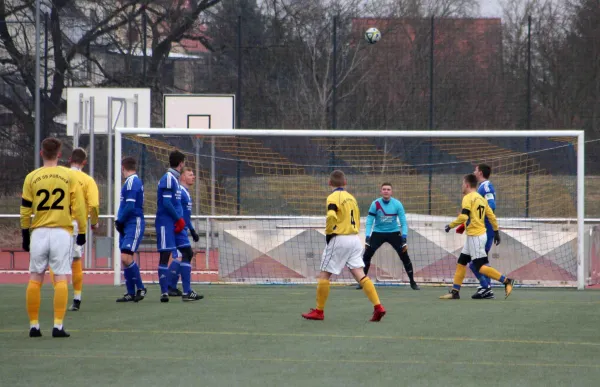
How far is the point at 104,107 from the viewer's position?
69.4ft

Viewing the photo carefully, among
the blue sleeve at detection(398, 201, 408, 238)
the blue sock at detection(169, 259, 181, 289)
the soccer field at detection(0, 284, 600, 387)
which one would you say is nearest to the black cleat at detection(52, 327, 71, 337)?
the soccer field at detection(0, 284, 600, 387)

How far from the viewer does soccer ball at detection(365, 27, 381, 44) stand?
25016 mm

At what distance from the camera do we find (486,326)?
9953 millimetres

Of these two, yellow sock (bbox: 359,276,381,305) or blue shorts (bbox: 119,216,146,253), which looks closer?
yellow sock (bbox: 359,276,381,305)

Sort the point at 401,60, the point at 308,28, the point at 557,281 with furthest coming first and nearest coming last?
the point at 308,28, the point at 401,60, the point at 557,281

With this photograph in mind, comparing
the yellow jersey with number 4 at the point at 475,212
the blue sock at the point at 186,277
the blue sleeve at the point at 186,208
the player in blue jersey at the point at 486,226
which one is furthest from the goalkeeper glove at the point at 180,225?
the player in blue jersey at the point at 486,226

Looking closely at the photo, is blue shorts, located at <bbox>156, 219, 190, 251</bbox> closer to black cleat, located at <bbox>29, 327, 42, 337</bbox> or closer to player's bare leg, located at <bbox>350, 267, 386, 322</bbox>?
player's bare leg, located at <bbox>350, 267, 386, 322</bbox>

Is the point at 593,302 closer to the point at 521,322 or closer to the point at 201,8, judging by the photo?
the point at 521,322

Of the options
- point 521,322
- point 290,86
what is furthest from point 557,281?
point 290,86

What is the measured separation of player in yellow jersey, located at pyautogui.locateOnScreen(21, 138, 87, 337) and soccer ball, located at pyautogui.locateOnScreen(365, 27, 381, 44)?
664 inches

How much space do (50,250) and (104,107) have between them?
498 inches

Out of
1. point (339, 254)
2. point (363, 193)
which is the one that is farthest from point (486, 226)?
point (363, 193)

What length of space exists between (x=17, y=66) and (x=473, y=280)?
16185 mm

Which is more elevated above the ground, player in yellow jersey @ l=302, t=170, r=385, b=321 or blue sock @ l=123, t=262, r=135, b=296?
player in yellow jersey @ l=302, t=170, r=385, b=321
